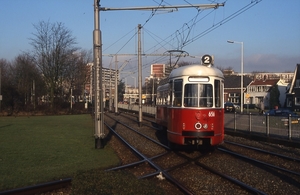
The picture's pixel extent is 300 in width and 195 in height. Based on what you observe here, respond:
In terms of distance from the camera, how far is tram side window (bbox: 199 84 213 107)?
13516 millimetres

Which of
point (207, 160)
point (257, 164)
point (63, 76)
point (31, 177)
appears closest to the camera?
point (31, 177)

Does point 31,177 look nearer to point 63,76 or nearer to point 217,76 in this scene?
point 217,76

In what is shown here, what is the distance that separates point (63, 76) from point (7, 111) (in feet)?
33.9

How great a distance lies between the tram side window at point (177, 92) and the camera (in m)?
13.9

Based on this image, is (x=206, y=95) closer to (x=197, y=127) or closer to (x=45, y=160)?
(x=197, y=127)

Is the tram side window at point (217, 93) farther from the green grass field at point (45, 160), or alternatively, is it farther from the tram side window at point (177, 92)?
the green grass field at point (45, 160)

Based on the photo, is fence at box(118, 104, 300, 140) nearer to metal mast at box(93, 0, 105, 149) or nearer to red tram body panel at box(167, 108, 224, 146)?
red tram body panel at box(167, 108, 224, 146)

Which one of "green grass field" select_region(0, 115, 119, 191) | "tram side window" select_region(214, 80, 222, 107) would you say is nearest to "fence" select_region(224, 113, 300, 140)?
"tram side window" select_region(214, 80, 222, 107)

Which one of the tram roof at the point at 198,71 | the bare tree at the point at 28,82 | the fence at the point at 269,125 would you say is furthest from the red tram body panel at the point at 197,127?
the bare tree at the point at 28,82

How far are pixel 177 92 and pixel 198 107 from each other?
111cm

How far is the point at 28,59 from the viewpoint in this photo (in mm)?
58750

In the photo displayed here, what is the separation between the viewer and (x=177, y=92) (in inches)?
555

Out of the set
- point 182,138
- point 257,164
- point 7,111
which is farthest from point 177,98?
point 7,111

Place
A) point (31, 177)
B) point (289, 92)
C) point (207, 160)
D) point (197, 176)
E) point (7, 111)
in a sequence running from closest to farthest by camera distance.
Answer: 1. point (31, 177)
2. point (197, 176)
3. point (207, 160)
4. point (7, 111)
5. point (289, 92)
